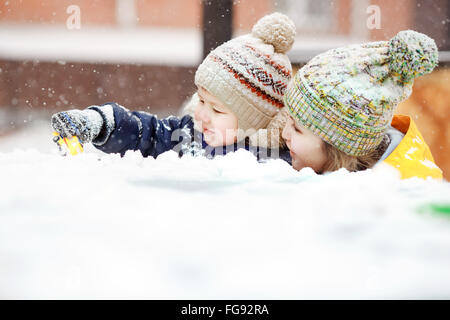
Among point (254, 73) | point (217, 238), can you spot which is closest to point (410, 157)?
point (254, 73)

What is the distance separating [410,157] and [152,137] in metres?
0.64

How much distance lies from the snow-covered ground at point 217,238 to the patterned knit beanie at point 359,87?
0.85 feet

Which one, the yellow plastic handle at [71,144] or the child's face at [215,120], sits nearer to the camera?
the yellow plastic handle at [71,144]

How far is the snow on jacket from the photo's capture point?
1.02 meters

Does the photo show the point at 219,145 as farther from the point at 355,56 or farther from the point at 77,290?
the point at 77,290

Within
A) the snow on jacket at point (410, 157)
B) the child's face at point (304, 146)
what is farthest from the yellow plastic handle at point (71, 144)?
the snow on jacket at point (410, 157)

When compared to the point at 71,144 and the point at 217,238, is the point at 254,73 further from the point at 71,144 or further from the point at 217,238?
the point at 217,238

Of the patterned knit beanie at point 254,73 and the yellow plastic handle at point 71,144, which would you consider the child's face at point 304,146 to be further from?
the yellow plastic handle at point 71,144

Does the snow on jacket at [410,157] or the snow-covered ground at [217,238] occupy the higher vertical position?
the snow-covered ground at [217,238]

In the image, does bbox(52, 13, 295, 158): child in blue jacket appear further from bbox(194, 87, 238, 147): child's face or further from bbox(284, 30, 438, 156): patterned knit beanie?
bbox(284, 30, 438, 156): patterned knit beanie

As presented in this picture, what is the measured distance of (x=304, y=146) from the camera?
3.59ft

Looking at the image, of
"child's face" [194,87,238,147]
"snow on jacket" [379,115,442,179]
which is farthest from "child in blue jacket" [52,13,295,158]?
"snow on jacket" [379,115,442,179]

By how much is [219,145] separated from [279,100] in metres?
0.19

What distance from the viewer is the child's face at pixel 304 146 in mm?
1089
